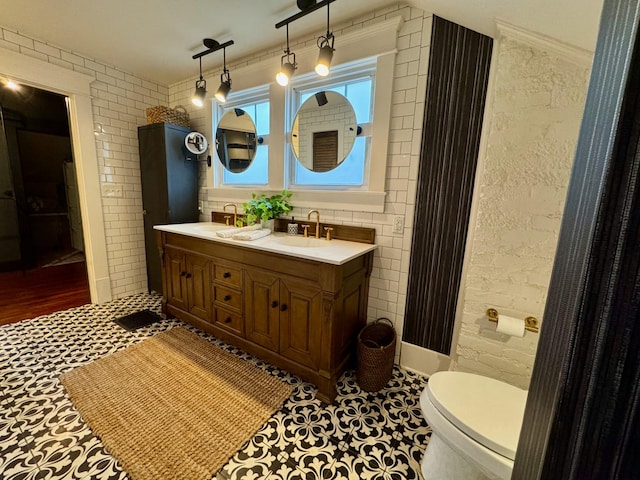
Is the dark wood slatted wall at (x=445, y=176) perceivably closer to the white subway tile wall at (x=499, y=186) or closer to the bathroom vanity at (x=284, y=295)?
the white subway tile wall at (x=499, y=186)

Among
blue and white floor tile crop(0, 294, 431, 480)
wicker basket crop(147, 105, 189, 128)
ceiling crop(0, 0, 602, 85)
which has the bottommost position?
blue and white floor tile crop(0, 294, 431, 480)

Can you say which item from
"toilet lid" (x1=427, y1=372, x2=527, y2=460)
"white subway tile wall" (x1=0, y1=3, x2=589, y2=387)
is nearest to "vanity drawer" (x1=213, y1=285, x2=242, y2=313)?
"white subway tile wall" (x1=0, y1=3, x2=589, y2=387)

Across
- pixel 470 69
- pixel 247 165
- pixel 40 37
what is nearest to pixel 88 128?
pixel 40 37

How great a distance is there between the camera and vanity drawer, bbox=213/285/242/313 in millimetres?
2014

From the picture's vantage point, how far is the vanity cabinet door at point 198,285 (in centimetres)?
221

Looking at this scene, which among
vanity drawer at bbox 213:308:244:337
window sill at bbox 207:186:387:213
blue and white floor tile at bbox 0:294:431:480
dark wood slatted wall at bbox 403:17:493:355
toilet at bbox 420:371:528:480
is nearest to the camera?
toilet at bbox 420:371:528:480

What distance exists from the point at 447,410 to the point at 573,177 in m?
1.04

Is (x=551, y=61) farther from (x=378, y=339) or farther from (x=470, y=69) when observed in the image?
(x=378, y=339)

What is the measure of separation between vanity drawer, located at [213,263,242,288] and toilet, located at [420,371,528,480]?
140 centimetres

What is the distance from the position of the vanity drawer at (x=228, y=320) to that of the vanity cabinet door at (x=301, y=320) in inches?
16.8

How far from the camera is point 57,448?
131 cm

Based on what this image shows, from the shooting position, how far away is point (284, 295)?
1750 millimetres

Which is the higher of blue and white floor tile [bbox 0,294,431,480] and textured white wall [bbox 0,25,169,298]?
textured white wall [bbox 0,25,169,298]

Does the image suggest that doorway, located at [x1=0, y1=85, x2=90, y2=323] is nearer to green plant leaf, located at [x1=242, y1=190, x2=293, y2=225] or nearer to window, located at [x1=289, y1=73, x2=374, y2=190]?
green plant leaf, located at [x1=242, y1=190, x2=293, y2=225]
